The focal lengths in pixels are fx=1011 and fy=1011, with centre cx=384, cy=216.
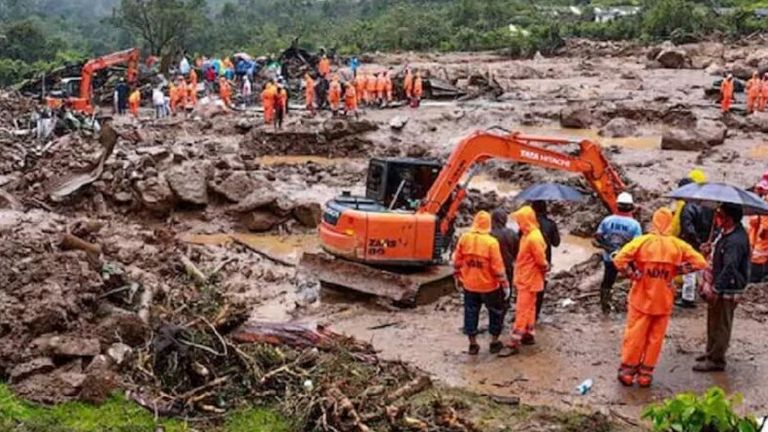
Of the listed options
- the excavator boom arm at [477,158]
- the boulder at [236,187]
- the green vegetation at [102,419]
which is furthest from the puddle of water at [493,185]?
the green vegetation at [102,419]

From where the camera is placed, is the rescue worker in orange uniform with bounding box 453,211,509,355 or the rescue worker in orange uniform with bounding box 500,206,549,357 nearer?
the rescue worker in orange uniform with bounding box 453,211,509,355

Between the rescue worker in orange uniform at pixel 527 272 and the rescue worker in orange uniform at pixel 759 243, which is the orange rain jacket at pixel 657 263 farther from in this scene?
the rescue worker in orange uniform at pixel 759 243

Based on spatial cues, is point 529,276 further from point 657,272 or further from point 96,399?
point 96,399

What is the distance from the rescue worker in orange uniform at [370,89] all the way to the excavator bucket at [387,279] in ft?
67.4

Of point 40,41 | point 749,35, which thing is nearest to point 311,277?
point 749,35

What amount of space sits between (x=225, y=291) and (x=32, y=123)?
16014 mm

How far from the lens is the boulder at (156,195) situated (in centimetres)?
1897

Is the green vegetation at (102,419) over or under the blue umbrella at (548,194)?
under

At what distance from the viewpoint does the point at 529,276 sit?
34.5 feet

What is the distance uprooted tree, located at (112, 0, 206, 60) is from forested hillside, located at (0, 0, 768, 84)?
0.19 feet

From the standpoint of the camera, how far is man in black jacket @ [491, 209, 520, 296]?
36.7ft

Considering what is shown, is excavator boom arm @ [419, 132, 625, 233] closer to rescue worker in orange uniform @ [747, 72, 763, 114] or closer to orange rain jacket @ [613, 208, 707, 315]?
orange rain jacket @ [613, 208, 707, 315]

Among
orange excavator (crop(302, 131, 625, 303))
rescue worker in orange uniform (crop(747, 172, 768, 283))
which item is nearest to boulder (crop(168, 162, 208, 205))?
orange excavator (crop(302, 131, 625, 303))

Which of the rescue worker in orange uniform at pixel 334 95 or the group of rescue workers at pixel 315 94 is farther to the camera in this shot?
the group of rescue workers at pixel 315 94
